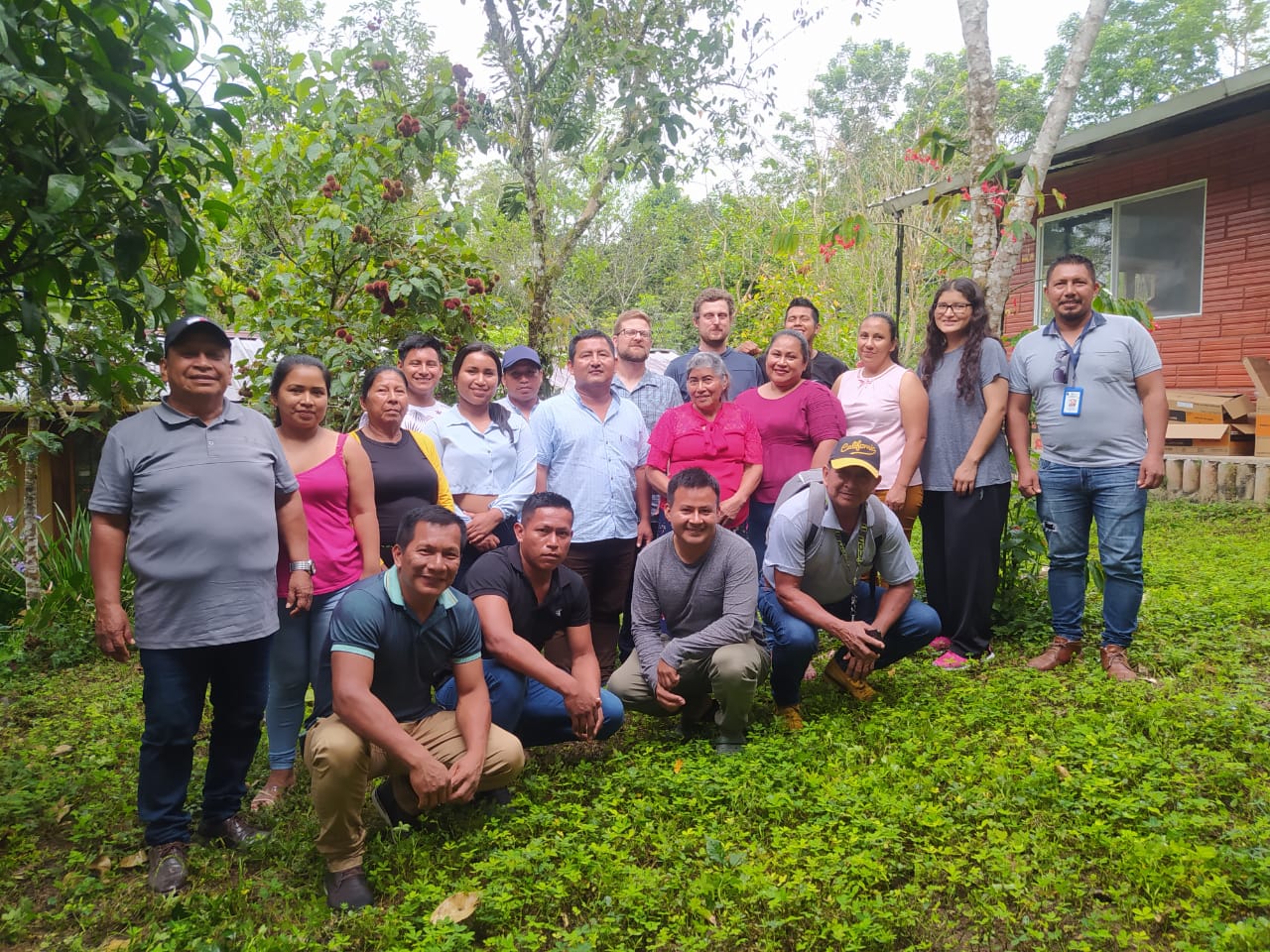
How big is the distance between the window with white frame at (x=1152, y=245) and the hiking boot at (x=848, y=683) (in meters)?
7.92

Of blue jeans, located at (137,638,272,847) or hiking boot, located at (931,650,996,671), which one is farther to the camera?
hiking boot, located at (931,650,996,671)

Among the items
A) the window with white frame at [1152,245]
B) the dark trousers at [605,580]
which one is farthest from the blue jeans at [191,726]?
the window with white frame at [1152,245]

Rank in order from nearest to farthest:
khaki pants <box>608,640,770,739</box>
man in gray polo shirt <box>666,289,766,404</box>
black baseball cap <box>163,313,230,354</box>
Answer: black baseball cap <box>163,313,230,354</box>
khaki pants <box>608,640,770,739</box>
man in gray polo shirt <box>666,289,766,404</box>

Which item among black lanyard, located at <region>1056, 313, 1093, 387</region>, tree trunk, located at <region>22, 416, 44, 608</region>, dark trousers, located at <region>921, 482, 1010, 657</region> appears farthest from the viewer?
tree trunk, located at <region>22, 416, 44, 608</region>

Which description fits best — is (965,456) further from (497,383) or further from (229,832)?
(229,832)

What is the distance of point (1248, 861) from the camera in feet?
9.02

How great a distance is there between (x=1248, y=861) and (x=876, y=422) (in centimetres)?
270

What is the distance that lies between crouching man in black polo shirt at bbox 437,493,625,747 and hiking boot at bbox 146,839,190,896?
101 cm

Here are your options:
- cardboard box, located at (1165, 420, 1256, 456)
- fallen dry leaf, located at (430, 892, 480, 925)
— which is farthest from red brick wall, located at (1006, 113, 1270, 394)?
fallen dry leaf, located at (430, 892, 480, 925)

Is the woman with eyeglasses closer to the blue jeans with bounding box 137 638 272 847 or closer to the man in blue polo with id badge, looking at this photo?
the man in blue polo with id badge

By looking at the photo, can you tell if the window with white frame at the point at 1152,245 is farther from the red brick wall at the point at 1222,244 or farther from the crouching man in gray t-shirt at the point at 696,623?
the crouching man in gray t-shirt at the point at 696,623

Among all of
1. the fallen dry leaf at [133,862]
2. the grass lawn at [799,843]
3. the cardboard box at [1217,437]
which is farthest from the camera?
the cardboard box at [1217,437]

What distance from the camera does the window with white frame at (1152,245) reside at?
34.4 feet

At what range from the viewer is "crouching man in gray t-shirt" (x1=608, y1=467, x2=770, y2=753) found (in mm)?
3889
